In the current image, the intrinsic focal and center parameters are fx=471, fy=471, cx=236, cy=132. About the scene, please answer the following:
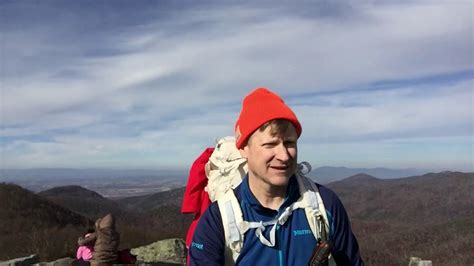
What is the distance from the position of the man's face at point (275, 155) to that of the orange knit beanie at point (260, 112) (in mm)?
46

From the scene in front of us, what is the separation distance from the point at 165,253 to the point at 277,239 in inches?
428

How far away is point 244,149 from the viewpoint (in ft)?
8.52

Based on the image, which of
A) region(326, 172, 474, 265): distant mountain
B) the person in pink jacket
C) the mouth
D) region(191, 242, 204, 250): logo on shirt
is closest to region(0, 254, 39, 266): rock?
the person in pink jacket

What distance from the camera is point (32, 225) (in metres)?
24.4

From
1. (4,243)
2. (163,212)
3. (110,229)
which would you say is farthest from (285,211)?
(163,212)

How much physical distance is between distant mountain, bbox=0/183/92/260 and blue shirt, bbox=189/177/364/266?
43.1ft

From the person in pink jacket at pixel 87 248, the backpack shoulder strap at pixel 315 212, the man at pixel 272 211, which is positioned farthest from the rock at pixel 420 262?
the backpack shoulder strap at pixel 315 212

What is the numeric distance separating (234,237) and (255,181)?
12.9 inches

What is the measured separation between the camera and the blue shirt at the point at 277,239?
7.95 ft

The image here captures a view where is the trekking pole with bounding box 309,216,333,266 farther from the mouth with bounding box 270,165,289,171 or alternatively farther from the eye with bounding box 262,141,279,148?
the eye with bounding box 262,141,279,148

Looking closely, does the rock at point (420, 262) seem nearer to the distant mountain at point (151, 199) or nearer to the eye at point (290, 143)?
the eye at point (290, 143)

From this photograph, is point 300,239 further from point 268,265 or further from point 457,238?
point 457,238

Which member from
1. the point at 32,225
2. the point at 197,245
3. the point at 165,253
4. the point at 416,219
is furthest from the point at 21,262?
the point at 416,219

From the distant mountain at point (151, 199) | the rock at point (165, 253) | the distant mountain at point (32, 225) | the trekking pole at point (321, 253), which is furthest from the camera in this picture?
the distant mountain at point (151, 199)
